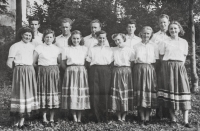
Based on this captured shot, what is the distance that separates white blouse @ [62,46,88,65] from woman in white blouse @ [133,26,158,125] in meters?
1.13

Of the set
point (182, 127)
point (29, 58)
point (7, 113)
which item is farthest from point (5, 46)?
A: point (182, 127)

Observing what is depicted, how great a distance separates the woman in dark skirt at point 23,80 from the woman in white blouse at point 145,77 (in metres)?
2.11

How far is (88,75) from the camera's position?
17.6 ft

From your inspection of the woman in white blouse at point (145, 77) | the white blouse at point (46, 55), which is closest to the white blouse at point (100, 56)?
the woman in white blouse at point (145, 77)

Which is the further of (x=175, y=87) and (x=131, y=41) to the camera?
(x=131, y=41)

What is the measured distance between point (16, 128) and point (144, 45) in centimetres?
311

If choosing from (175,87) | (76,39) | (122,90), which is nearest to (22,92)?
(76,39)

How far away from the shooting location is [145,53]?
5066 millimetres

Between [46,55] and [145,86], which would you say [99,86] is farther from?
[46,55]

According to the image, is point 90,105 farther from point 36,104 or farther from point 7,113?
point 7,113

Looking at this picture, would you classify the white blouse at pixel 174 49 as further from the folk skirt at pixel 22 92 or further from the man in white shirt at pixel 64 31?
the folk skirt at pixel 22 92

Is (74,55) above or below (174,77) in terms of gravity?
above

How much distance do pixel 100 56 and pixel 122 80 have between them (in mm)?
686

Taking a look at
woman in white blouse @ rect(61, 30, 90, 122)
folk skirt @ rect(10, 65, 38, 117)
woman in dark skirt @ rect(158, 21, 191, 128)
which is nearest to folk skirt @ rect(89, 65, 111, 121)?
woman in white blouse @ rect(61, 30, 90, 122)
